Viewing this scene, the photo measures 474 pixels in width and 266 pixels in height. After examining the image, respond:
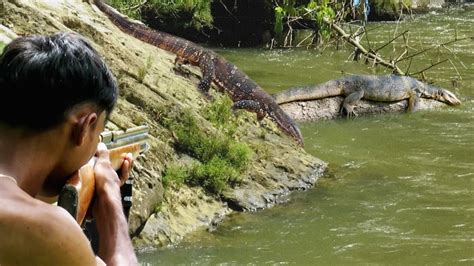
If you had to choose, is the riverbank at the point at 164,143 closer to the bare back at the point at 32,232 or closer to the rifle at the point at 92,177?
the rifle at the point at 92,177

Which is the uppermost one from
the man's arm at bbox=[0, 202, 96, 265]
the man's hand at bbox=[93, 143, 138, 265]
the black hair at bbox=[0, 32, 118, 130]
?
the black hair at bbox=[0, 32, 118, 130]

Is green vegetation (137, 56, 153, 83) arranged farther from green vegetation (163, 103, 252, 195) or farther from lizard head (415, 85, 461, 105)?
lizard head (415, 85, 461, 105)

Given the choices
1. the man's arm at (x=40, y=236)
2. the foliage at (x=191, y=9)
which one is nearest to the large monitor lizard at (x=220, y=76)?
the foliage at (x=191, y=9)

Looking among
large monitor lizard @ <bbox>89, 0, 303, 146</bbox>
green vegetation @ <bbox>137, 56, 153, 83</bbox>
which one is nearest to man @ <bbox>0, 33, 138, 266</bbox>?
green vegetation @ <bbox>137, 56, 153, 83</bbox>

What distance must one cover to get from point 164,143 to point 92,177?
5.67 metres

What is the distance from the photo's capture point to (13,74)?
7.74ft

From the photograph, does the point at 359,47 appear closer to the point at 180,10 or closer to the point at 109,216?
the point at 180,10

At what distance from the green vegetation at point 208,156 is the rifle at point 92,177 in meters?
4.98

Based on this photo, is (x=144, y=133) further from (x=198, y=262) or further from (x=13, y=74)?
(x=198, y=262)

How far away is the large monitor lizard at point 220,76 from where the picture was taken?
11.4 m

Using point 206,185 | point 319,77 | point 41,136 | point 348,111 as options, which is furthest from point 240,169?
point 319,77

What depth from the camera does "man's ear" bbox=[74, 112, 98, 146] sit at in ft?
7.93

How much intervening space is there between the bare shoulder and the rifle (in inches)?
9.9

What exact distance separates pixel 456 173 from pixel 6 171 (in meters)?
8.61
